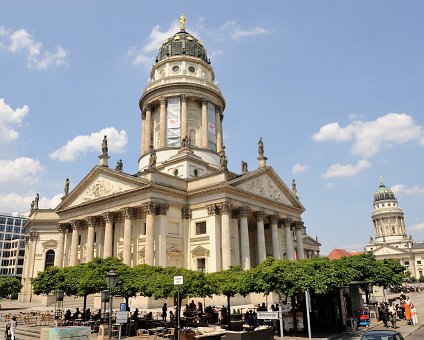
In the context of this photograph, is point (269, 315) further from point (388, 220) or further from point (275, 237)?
point (388, 220)

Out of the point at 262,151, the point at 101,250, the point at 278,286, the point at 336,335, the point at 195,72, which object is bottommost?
the point at 336,335

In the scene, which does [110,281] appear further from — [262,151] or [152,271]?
[262,151]

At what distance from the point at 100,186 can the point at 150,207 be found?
10859 millimetres

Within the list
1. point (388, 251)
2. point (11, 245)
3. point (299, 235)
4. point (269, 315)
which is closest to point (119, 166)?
point (299, 235)

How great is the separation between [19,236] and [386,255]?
138 m

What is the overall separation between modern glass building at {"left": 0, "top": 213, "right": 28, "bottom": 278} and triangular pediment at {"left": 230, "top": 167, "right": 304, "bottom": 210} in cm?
9907

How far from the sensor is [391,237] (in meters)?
167

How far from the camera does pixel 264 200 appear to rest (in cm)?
5097

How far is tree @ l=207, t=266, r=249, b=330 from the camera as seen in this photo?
91.1 feet

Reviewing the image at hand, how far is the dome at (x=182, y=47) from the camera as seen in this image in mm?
66312

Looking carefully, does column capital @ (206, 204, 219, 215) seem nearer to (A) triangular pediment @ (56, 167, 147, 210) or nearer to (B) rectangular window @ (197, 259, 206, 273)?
(B) rectangular window @ (197, 259, 206, 273)

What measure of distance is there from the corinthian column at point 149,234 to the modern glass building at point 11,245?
9692cm

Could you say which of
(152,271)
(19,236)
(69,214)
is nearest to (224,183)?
(152,271)

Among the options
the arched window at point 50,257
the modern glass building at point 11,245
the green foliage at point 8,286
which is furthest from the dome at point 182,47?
the modern glass building at point 11,245
